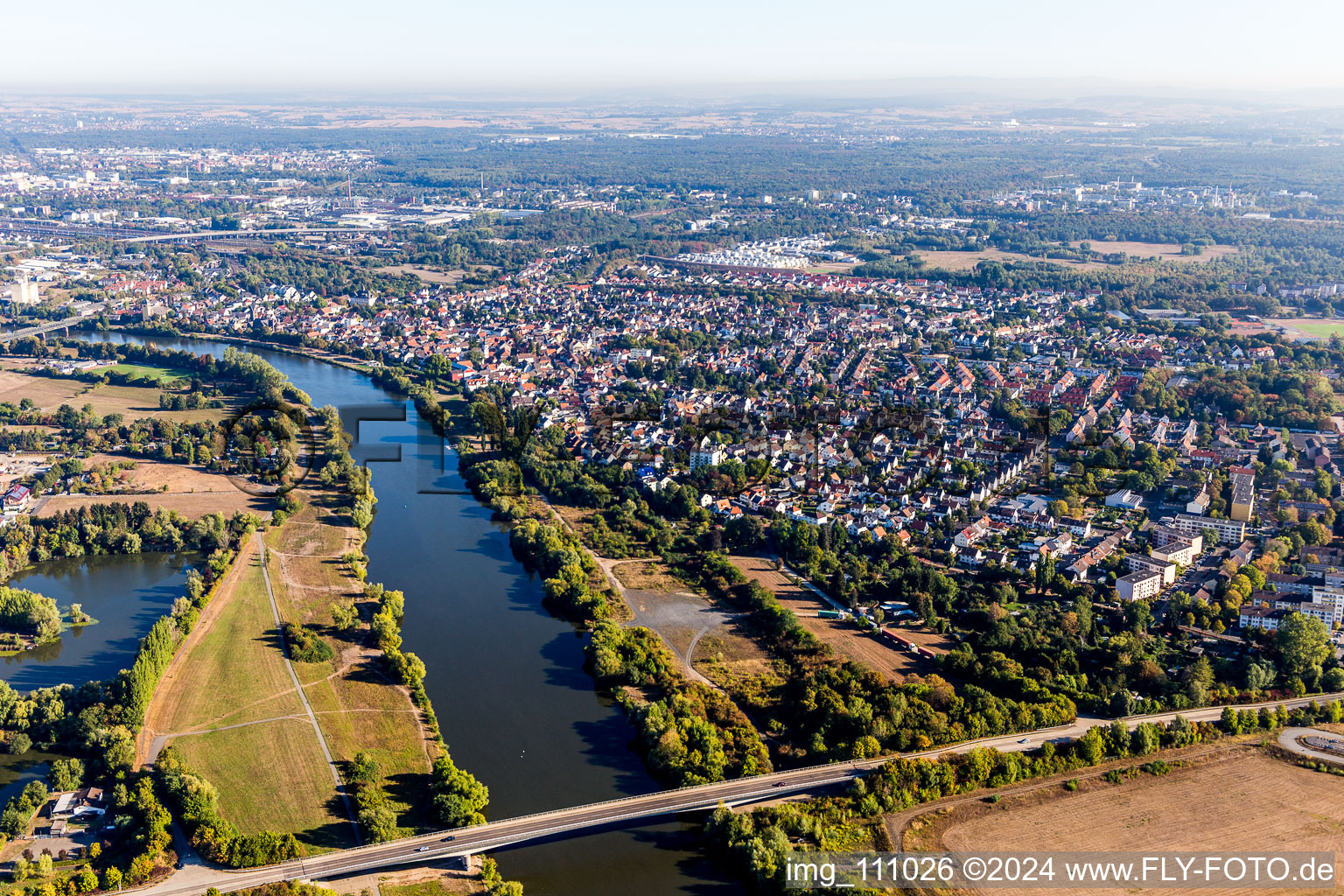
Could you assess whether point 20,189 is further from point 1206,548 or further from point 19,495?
point 1206,548

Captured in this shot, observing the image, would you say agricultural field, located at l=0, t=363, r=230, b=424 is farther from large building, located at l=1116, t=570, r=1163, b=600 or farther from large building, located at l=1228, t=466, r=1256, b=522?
large building, located at l=1228, t=466, r=1256, b=522

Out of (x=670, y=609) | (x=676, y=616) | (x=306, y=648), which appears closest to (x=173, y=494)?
(x=306, y=648)

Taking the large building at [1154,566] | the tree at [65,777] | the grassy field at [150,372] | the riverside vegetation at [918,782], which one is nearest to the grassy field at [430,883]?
the riverside vegetation at [918,782]

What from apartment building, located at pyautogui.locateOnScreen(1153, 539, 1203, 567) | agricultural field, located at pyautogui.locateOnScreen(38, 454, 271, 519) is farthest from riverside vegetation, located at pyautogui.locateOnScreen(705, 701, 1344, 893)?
agricultural field, located at pyautogui.locateOnScreen(38, 454, 271, 519)

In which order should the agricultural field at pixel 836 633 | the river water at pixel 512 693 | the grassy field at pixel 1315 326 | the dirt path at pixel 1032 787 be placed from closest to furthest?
the river water at pixel 512 693 → the dirt path at pixel 1032 787 → the agricultural field at pixel 836 633 → the grassy field at pixel 1315 326

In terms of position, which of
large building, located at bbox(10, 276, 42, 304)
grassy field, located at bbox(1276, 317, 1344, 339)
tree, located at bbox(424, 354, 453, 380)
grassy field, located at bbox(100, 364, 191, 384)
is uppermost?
large building, located at bbox(10, 276, 42, 304)

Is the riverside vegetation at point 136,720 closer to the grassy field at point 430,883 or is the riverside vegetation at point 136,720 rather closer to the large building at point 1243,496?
the grassy field at point 430,883
